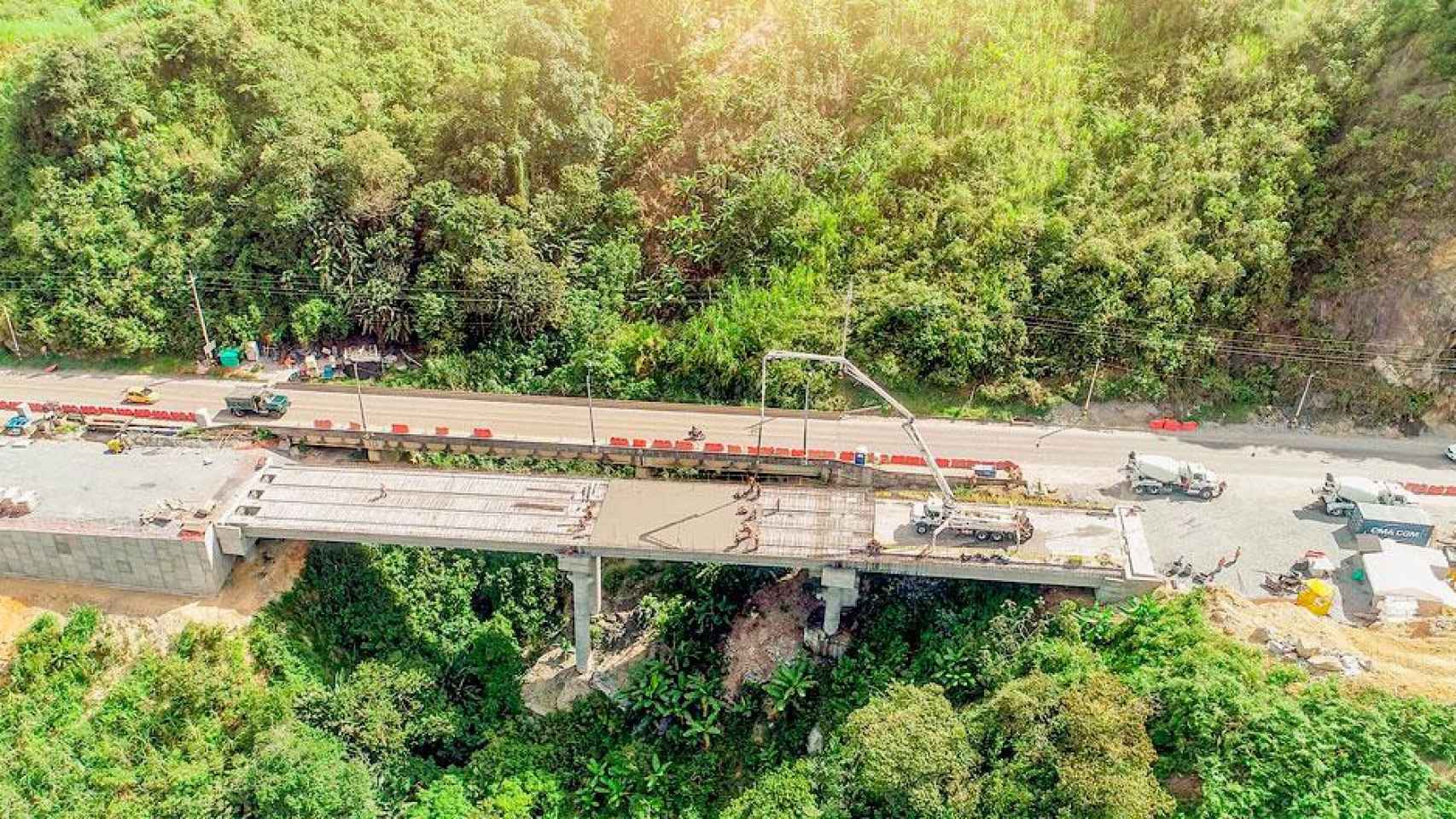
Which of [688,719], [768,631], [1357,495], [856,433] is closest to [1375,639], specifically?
[1357,495]

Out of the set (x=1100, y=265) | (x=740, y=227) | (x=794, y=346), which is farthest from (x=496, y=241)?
(x=1100, y=265)

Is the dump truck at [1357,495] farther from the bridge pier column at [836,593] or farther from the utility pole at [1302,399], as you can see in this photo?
the bridge pier column at [836,593]

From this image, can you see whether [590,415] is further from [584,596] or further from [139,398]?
[139,398]

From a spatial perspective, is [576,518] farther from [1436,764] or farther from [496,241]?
[1436,764]

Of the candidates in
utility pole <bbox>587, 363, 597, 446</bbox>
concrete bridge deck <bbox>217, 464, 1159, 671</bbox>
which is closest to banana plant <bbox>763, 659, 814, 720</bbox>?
concrete bridge deck <bbox>217, 464, 1159, 671</bbox>

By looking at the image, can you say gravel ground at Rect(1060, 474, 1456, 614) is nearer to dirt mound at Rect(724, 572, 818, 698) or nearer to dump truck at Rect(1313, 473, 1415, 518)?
dump truck at Rect(1313, 473, 1415, 518)

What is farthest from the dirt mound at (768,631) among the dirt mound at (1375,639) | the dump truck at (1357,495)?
the dump truck at (1357,495)
